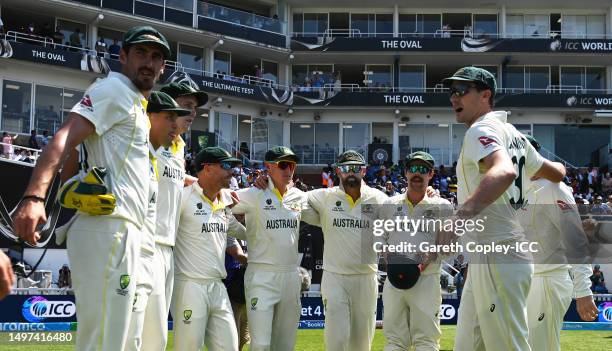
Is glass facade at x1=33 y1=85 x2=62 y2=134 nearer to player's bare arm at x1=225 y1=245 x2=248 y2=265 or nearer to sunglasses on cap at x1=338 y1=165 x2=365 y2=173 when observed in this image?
player's bare arm at x1=225 y1=245 x2=248 y2=265

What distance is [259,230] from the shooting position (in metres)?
8.09

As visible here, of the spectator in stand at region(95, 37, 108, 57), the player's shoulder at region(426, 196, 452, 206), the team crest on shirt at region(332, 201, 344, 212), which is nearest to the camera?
the team crest on shirt at region(332, 201, 344, 212)

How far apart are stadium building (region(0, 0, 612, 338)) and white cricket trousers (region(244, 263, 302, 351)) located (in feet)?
95.1

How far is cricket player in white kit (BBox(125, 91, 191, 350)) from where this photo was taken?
195 inches

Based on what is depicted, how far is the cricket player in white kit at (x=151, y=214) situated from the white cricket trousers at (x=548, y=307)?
11.8 ft

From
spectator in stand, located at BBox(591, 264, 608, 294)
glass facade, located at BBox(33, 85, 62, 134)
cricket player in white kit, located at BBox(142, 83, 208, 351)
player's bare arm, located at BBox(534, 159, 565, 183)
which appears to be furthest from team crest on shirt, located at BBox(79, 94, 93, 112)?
glass facade, located at BBox(33, 85, 62, 134)

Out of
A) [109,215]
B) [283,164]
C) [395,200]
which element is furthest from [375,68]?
[109,215]

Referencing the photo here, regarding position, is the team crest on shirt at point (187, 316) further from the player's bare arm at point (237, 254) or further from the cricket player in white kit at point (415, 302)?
the cricket player in white kit at point (415, 302)

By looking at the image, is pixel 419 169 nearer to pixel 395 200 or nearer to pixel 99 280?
pixel 395 200

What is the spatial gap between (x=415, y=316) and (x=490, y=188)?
4.23 meters

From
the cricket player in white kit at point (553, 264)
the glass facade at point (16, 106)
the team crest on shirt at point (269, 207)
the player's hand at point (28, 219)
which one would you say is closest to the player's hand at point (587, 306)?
the cricket player in white kit at point (553, 264)

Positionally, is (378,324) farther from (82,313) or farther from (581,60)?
(581,60)

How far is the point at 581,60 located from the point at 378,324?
32.6m

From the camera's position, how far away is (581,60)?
43312mm
